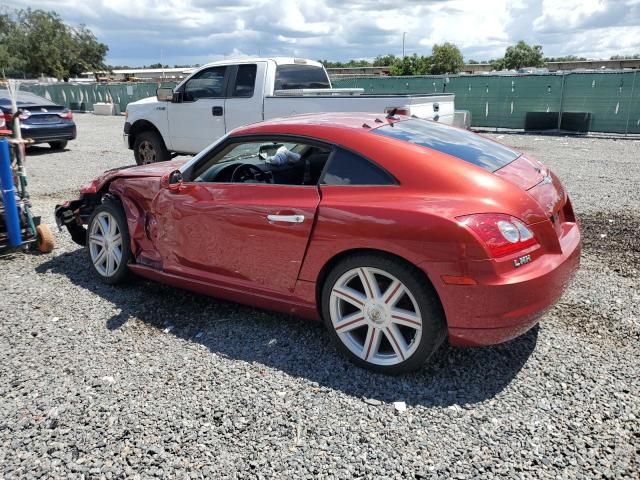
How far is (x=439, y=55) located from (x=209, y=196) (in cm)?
9015

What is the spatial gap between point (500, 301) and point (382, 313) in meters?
0.69

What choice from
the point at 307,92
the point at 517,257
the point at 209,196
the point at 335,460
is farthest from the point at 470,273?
the point at 307,92

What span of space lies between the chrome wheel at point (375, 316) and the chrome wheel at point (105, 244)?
2.32 metres

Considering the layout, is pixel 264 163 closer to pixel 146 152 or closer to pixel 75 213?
pixel 75 213

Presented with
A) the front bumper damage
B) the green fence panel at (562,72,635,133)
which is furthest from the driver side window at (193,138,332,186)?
the green fence panel at (562,72,635,133)

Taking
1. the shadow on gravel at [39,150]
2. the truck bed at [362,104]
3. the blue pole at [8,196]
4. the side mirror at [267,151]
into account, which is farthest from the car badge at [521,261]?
the shadow on gravel at [39,150]

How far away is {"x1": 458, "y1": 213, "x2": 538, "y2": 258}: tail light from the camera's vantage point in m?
2.80

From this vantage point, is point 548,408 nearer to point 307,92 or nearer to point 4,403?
point 4,403

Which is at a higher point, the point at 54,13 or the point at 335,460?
the point at 54,13

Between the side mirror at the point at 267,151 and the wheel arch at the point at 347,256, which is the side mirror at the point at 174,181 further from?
the wheel arch at the point at 347,256

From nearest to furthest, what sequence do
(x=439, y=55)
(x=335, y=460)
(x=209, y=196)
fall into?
(x=335, y=460), (x=209, y=196), (x=439, y=55)

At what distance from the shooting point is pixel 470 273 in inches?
110

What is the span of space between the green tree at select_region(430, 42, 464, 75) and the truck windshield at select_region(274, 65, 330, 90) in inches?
3057

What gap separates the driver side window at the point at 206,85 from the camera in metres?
9.34
